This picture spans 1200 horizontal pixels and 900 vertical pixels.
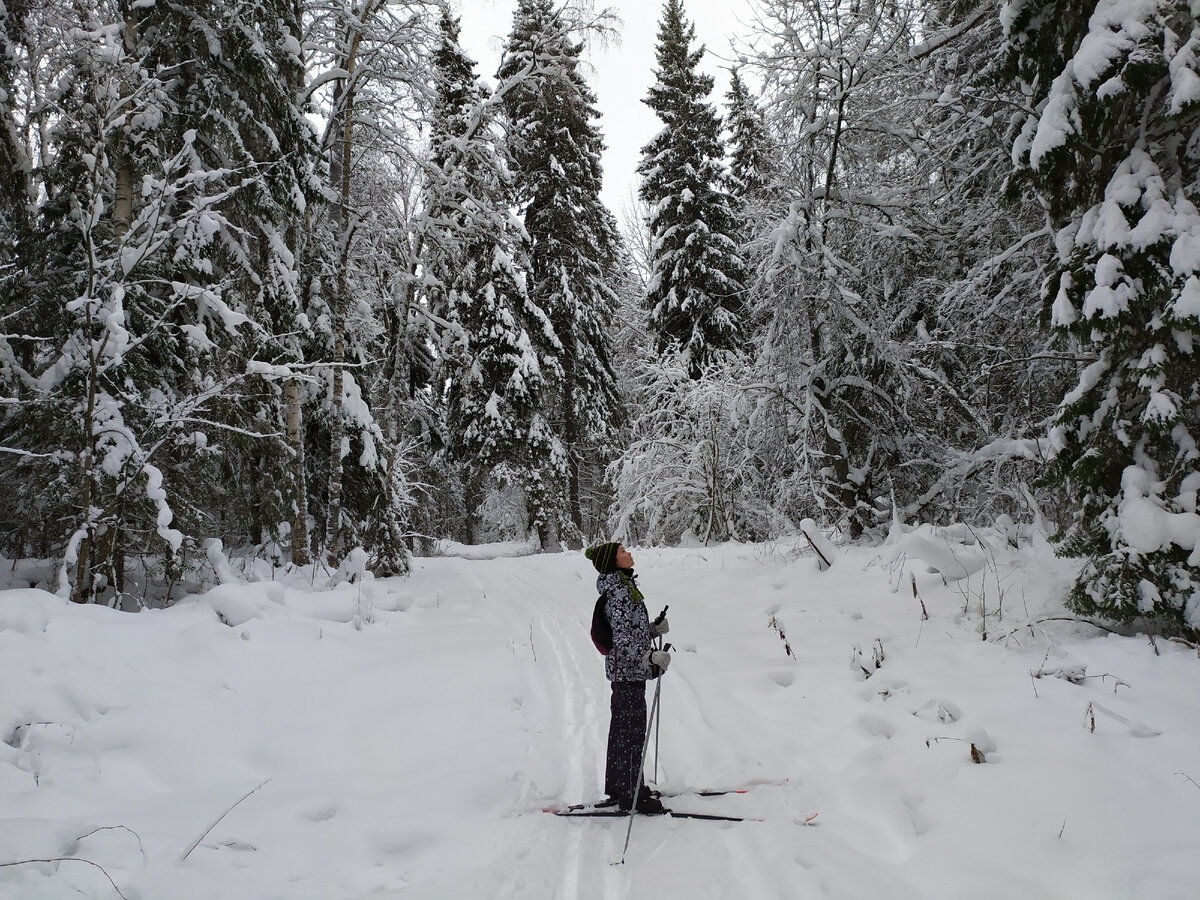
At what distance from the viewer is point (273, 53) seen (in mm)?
8609

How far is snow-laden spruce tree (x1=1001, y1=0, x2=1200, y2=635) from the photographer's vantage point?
4188 mm

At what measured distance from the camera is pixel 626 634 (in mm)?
4461

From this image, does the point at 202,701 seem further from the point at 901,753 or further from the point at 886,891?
the point at 901,753

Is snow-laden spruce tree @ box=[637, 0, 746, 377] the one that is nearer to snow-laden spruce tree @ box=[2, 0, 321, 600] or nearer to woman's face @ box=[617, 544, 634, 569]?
snow-laden spruce tree @ box=[2, 0, 321, 600]

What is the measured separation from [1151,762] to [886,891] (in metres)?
1.77

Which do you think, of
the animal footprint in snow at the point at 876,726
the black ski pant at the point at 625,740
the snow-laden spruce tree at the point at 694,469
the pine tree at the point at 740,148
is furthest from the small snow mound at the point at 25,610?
the pine tree at the point at 740,148

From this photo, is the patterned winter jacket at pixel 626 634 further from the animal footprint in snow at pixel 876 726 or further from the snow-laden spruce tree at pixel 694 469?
the snow-laden spruce tree at pixel 694 469

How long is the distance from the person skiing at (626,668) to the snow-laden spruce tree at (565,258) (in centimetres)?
1486

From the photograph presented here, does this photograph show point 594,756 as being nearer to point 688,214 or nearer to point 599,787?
point 599,787

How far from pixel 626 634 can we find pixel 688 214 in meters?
16.8

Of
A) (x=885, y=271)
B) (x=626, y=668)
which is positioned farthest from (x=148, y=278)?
(x=885, y=271)

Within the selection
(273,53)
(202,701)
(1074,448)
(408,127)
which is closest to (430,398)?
(408,127)

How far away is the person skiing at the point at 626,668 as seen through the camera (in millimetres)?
4148

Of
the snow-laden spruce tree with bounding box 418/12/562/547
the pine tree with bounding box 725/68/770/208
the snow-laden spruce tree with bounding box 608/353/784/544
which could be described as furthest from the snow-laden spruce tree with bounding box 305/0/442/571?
the pine tree with bounding box 725/68/770/208
